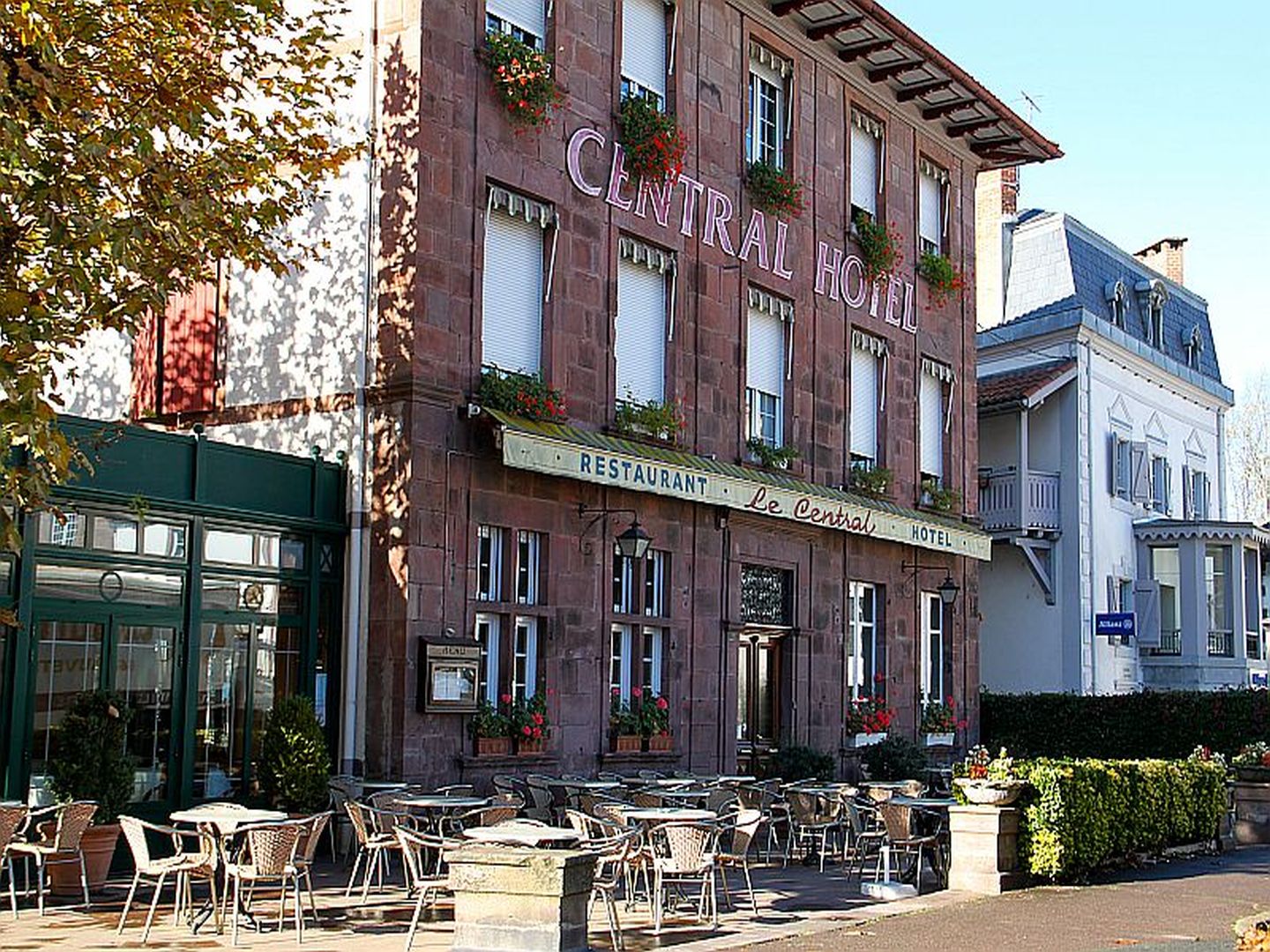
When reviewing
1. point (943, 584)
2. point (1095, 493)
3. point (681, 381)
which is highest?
point (1095, 493)

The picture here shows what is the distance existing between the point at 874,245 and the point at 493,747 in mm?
10046

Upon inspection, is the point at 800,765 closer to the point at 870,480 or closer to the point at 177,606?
the point at 870,480

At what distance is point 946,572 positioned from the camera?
2448cm

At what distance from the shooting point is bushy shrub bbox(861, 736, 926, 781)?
21031 mm

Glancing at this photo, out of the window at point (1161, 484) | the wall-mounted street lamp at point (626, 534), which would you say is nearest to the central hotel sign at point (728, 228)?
the wall-mounted street lamp at point (626, 534)

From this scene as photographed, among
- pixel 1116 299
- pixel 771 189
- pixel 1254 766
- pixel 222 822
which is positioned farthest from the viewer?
pixel 1116 299

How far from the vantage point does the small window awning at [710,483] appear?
1597 cm

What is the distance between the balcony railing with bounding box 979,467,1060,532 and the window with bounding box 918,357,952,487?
4.77m

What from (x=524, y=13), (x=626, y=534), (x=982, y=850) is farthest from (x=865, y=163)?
(x=982, y=850)

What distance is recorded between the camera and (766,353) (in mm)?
20828

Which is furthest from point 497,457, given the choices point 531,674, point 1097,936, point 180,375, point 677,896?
point 1097,936

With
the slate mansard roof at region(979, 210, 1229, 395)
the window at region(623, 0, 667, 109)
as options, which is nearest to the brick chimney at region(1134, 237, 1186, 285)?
the slate mansard roof at region(979, 210, 1229, 395)

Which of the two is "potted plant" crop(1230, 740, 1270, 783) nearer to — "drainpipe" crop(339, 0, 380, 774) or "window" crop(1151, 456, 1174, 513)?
"drainpipe" crop(339, 0, 380, 774)

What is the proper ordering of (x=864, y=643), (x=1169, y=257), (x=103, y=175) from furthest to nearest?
1. (x=1169, y=257)
2. (x=864, y=643)
3. (x=103, y=175)
